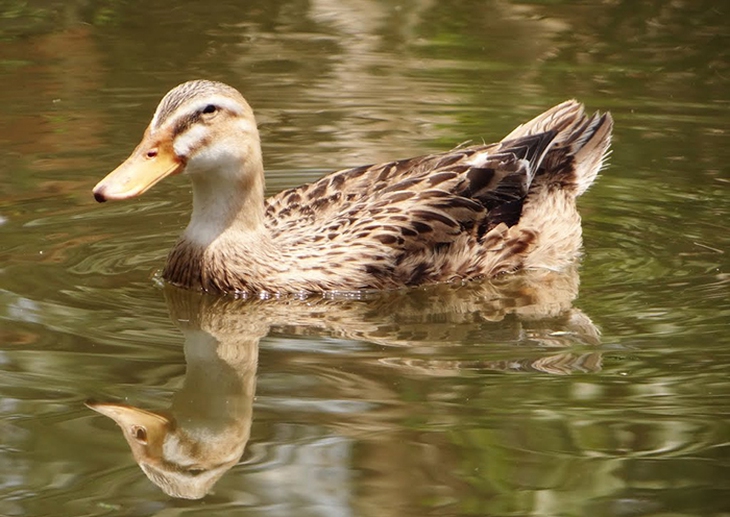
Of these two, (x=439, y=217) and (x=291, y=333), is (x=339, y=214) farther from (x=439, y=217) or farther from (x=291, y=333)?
(x=291, y=333)

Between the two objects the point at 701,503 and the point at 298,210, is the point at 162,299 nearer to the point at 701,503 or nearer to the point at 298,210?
the point at 298,210

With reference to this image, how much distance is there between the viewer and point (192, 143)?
8273mm

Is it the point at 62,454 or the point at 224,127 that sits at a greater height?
the point at 224,127

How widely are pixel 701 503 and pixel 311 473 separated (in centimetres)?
154

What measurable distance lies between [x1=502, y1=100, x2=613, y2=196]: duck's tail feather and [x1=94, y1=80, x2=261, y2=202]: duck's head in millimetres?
2163

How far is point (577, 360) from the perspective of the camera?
743cm

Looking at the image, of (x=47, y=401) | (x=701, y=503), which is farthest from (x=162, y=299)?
(x=701, y=503)

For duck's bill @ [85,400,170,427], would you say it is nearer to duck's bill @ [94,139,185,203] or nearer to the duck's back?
duck's bill @ [94,139,185,203]

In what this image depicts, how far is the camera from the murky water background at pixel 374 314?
6.12 metres

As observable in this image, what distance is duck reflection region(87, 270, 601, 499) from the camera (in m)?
6.41

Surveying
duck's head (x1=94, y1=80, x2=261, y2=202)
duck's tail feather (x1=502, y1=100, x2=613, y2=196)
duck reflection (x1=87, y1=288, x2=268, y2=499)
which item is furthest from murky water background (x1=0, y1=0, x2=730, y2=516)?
duck's head (x1=94, y1=80, x2=261, y2=202)

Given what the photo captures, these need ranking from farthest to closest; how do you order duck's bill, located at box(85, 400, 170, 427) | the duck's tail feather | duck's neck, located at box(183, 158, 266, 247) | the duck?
1. the duck's tail feather
2. duck's neck, located at box(183, 158, 266, 247)
3. the duck
4. duck's bill, located at box(85, 400, 170, 427)

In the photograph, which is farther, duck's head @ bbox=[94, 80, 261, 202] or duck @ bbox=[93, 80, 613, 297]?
duck @ bbox=[93, 80, 613, 297]

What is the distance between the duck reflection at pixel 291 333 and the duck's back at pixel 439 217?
0.15m
